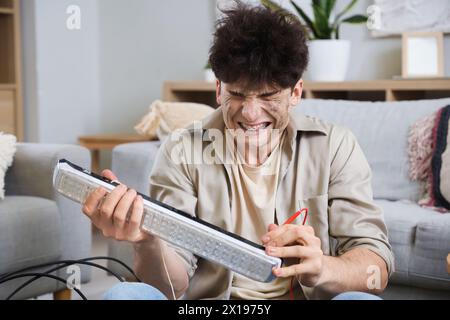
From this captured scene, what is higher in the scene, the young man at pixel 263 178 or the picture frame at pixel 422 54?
the picture frame at pixel 422 54

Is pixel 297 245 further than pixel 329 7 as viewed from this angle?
No

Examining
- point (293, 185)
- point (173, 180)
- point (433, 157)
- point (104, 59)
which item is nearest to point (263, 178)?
point (293, 185)

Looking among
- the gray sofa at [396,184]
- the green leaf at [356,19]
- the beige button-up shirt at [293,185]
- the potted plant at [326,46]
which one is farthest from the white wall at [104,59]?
the beige button-up shirt at [293,185]

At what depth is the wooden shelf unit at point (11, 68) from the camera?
338 cm

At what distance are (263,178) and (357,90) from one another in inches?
64.1

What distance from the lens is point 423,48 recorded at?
268cm

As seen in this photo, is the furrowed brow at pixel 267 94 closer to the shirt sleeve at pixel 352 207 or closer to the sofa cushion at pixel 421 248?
the shirt sleeve at pixel 352 207

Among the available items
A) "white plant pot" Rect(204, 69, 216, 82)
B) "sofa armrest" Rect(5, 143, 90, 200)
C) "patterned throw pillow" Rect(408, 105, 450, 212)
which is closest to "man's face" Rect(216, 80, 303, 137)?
A: "patterned throw pillow" Rect(408, 105, 450, 212)

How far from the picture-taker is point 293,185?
1178 mm

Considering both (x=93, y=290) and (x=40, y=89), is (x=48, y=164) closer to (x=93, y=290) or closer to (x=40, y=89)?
(x=93, y=290)

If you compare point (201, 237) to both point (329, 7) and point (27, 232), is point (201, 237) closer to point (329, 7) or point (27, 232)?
point (27, 232)

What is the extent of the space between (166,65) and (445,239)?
2105 millimetres

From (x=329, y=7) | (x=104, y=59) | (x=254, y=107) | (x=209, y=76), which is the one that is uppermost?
(x=329, y=7)
